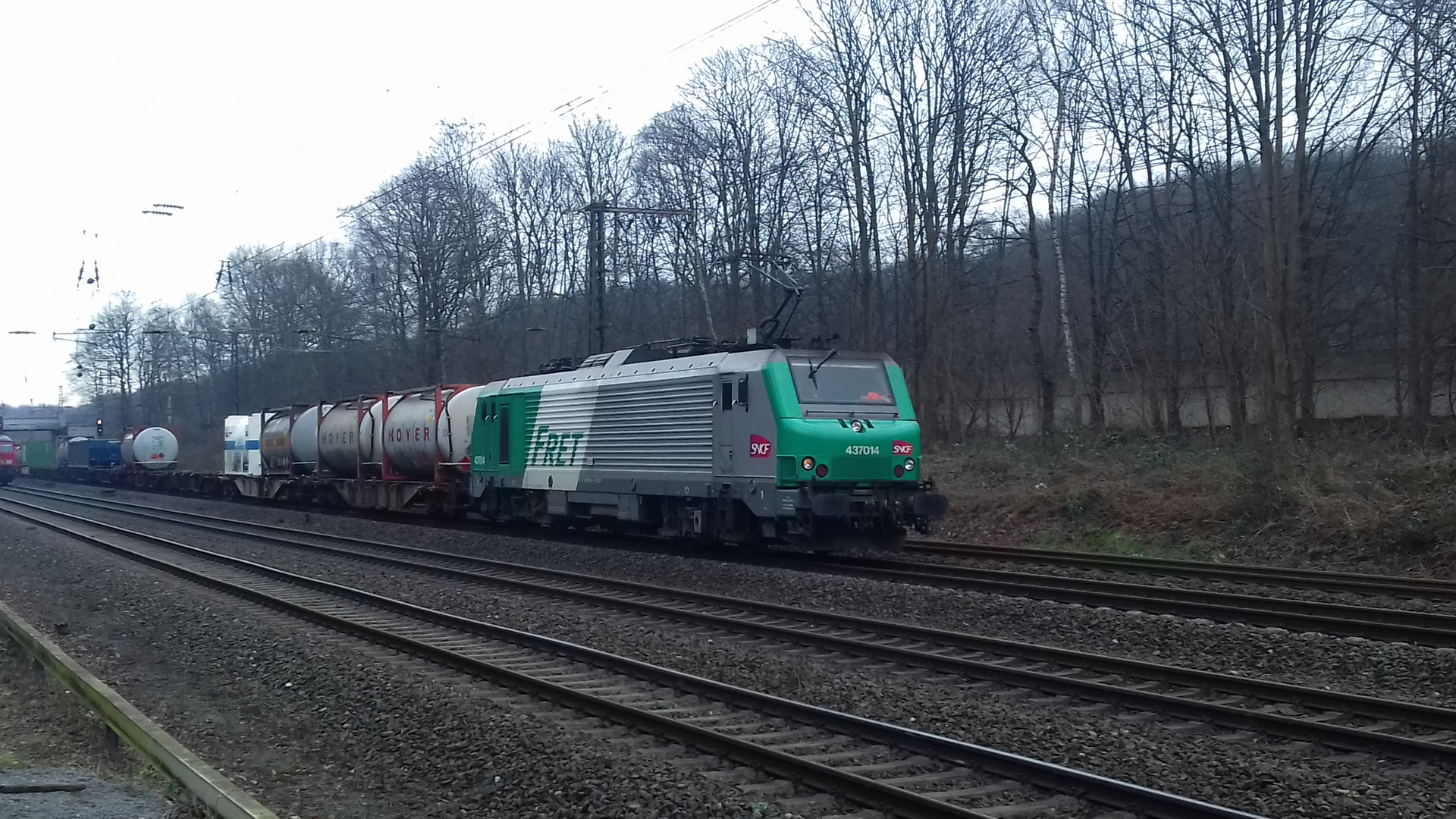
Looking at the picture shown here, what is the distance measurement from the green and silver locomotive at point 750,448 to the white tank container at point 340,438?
12273 mm

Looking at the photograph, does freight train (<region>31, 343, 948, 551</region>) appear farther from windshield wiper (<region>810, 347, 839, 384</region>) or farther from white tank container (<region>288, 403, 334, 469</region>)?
white tank container (<region>288, 403, 334, 469</region>)

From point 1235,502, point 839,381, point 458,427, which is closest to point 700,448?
point 839,381

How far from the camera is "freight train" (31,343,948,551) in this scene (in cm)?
1552

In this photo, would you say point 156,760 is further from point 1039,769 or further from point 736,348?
point 736,348

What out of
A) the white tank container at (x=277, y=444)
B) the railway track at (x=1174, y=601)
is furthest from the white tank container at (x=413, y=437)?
the railway track at (x=1174, y=601)

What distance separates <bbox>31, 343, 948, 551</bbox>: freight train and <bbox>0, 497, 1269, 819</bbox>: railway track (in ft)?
15.9

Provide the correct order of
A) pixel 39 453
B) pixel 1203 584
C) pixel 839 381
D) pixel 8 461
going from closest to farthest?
pixel 1203 584
pixel 839 381
pixel 8 461
pixel 39 453

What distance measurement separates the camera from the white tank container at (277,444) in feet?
113

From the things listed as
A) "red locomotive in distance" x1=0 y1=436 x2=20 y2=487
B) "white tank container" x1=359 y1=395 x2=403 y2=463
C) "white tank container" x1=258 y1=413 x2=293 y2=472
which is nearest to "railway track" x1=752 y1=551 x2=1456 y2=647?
"white tank container" x1=359 y1=395 x2=403 y2=463

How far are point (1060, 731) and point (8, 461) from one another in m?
62.9

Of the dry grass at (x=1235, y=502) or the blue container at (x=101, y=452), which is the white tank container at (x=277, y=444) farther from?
the blue container at (x=101, y=452)

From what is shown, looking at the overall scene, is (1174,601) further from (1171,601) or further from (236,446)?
(236,446)

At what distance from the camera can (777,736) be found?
7582 millimetres

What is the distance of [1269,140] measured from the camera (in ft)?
70.9
